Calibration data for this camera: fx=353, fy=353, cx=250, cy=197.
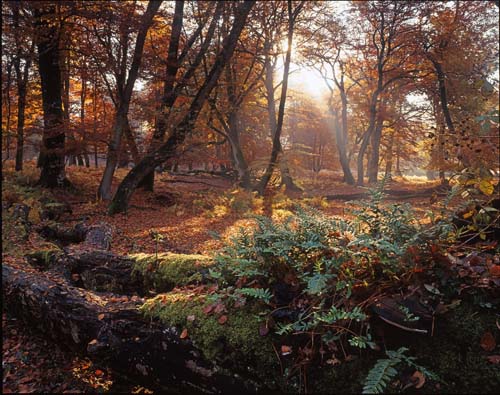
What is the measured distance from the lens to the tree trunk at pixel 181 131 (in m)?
9.38

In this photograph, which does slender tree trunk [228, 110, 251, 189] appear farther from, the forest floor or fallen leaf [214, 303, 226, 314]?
fallen leaf [214, 303, 226, 314]

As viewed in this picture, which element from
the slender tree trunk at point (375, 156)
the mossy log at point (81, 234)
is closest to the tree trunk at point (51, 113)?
the mossy log at point (81, 234)

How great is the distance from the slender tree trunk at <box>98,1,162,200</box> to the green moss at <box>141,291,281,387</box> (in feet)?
29.5

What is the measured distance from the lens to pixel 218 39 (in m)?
13.9

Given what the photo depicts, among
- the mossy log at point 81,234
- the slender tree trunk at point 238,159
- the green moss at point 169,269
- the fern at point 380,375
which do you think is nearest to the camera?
the fern at point 380,375

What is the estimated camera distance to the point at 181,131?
9.77 metres

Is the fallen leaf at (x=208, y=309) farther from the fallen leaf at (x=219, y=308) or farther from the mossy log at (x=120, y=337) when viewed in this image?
the mossy log at (x=120, y=337)

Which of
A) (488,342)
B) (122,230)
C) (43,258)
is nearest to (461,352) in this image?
(488,342)

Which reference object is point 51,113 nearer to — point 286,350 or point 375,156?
point 286,350

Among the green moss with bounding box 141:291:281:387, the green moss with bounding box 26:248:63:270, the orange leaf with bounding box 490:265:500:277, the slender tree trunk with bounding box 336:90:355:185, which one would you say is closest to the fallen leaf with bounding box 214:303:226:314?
the green moss with bounding box 141:291:281:387

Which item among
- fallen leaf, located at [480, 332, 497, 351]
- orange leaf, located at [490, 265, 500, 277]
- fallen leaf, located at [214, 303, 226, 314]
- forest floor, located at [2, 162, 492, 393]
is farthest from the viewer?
forest floor, located at [2, 162, 492, 393]

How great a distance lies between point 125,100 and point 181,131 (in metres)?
2.22

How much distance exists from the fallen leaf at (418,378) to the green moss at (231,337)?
0.75m

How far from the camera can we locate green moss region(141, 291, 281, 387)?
217 centimetres
